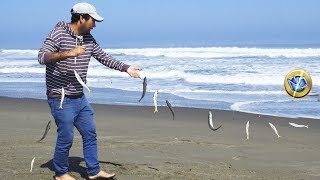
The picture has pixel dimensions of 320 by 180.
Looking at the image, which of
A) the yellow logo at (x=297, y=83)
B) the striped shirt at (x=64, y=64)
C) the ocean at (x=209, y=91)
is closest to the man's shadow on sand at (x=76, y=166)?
the striped shirt at (x=64, y=64)

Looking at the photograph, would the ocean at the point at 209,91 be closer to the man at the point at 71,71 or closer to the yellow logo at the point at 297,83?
the yellow logo at the point at 297,83

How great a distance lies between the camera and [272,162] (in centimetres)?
636

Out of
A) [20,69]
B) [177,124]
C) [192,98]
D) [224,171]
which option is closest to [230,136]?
[177,124]

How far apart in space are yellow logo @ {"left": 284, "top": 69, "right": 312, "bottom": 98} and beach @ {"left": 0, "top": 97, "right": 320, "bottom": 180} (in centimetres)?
75

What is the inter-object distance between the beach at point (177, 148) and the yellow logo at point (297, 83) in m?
0.75

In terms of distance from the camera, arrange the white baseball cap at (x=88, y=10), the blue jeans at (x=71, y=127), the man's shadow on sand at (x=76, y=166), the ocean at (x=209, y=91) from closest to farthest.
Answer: the white baseball cap at (x=88, y=10) < the blue jeans at (x=71, y=127) < the man's shadow on sand at (x=76, y=166) < the ocean at (x=209, y=91)

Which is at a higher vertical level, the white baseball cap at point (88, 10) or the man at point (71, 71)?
the white baseball cap at point (88, 10)

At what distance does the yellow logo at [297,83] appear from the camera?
22.1ft

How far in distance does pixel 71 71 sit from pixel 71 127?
1.64ft

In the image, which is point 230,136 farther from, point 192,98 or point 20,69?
point 20,69

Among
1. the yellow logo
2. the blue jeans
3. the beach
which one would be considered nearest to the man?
the blue jeans

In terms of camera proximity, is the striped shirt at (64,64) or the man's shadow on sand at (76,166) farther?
the man's shadow on sand at (76,166)

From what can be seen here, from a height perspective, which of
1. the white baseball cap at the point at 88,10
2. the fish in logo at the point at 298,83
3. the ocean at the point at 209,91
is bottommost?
the ocean at the point at 209,91

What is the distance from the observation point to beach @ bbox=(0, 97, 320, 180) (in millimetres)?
5750
